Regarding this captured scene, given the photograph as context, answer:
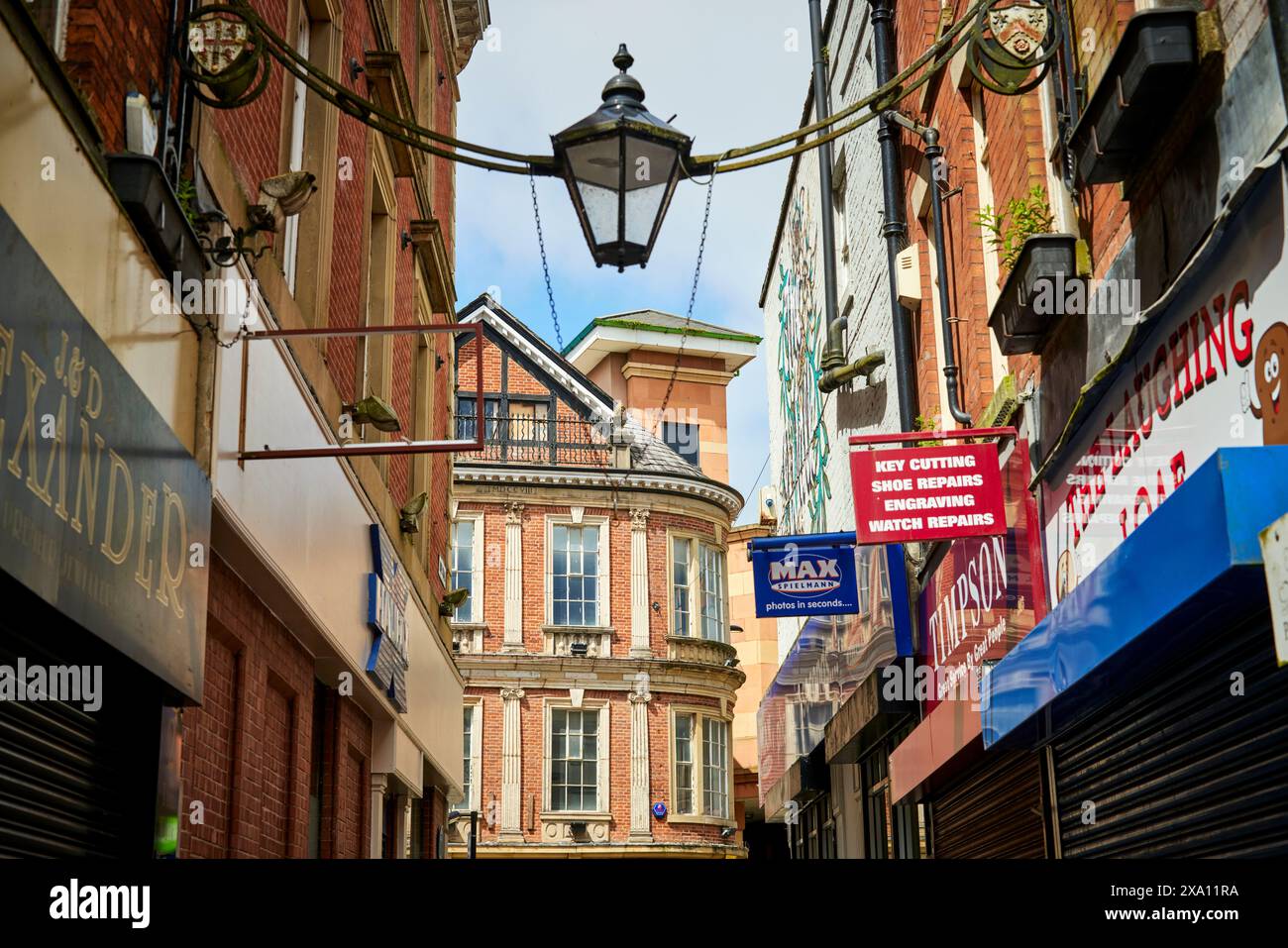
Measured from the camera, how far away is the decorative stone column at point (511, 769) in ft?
102

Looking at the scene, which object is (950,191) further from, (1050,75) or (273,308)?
(273,308)

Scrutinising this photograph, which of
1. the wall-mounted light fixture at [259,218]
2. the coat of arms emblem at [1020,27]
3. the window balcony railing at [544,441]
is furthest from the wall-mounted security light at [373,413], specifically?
the window balcony railing at [544,441]

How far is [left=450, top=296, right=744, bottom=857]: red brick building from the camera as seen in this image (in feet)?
104

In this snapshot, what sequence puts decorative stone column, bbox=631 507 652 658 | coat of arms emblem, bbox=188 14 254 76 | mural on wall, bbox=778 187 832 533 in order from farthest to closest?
decorative stone column, bbox=631 507 652 658 < mural on wall, bbox=778 187 832 533 < coat of arms emblem, bbox=188 14 254 76

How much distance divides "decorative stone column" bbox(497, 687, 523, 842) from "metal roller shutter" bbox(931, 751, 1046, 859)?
17748mm

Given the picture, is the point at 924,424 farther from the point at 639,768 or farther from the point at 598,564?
the point at 598,564

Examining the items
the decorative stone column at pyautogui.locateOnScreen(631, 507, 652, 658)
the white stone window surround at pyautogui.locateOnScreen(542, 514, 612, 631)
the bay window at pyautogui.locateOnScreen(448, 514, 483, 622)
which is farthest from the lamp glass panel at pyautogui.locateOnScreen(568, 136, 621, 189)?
the decorative stone column at pyautogui.locateOnScreen(631, 507, 652, 658)

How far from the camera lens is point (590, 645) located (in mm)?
32969

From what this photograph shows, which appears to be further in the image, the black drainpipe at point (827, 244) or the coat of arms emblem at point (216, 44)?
the black drainpipe at point (827, 244)

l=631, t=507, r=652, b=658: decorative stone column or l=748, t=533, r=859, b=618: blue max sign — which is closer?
l=748, t=533, r=859, b=618: blue max sign

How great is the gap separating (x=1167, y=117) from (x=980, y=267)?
193 inches

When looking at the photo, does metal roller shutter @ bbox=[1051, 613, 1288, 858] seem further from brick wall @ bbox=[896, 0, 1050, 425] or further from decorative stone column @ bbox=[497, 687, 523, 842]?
decorative stone column @ bbox=[497, 687, 523, 842]

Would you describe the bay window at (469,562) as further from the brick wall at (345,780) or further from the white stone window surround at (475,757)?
the brick wall at (345,780)

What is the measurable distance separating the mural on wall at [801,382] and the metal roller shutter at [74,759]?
14698 millimetres
